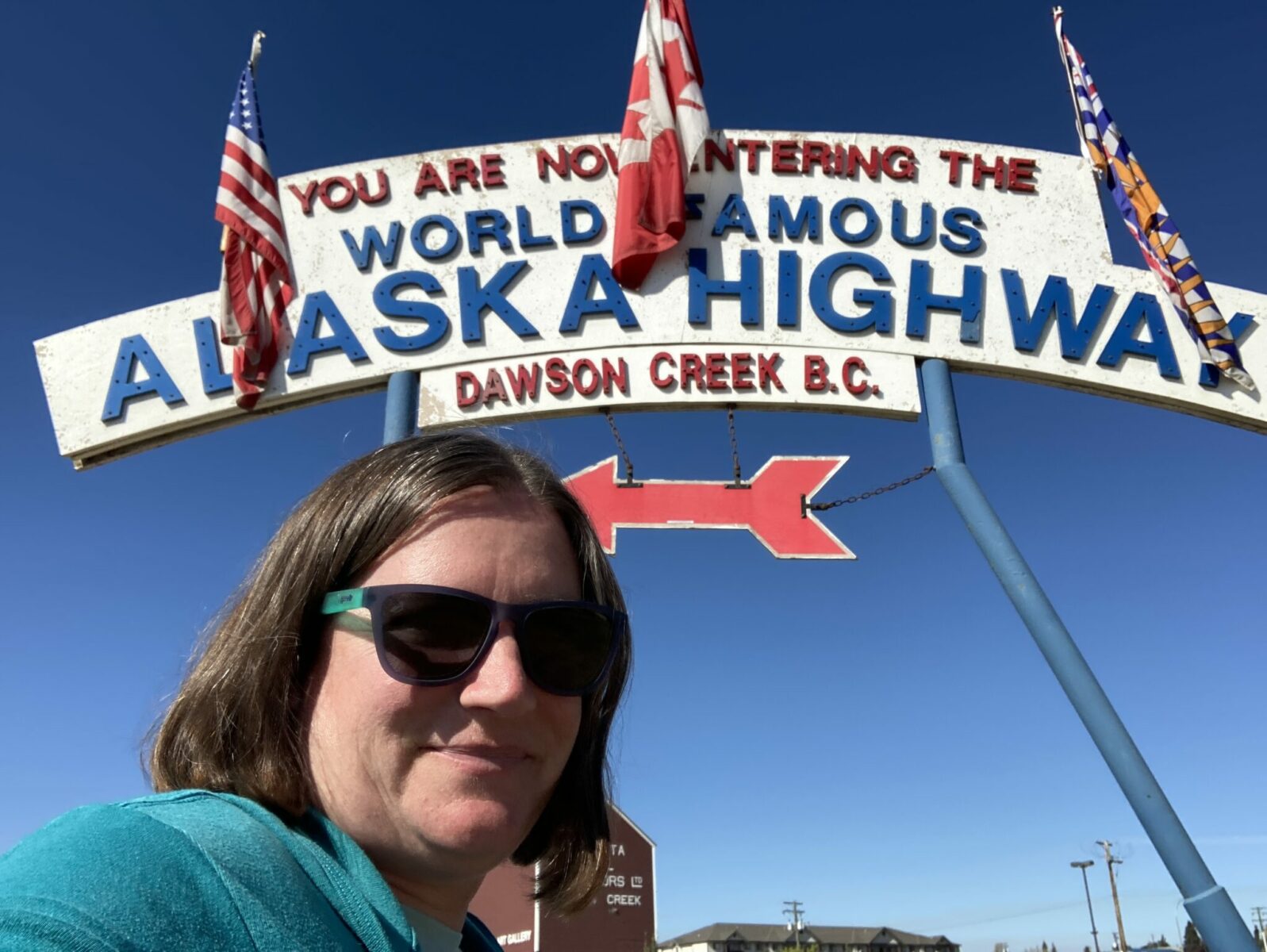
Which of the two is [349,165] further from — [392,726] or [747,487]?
[392,726]

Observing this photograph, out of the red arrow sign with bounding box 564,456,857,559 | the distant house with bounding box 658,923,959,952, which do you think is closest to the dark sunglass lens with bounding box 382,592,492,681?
the red arrow sign with bounding box 564,456,857,559

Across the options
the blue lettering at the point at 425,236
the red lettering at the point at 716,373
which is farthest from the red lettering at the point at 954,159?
the blue lettering at the point at 425,236

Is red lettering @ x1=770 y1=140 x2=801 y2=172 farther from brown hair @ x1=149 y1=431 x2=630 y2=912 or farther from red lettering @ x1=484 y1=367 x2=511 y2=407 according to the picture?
brown hair @ x1=149 y1=431 x2=630 y2=912

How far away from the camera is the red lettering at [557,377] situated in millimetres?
5629

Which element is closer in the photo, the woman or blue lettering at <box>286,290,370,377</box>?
the woman

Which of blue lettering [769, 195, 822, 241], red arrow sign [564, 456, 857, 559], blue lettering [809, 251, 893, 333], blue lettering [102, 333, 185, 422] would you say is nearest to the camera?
red arrow sign [564, 456, 857, 559]

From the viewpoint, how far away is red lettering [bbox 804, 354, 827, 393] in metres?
5.63

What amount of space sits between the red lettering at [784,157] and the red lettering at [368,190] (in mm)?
2744

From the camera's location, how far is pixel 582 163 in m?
6.31

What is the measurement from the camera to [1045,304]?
5887 mm

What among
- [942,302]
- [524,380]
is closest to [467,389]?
[524,380]

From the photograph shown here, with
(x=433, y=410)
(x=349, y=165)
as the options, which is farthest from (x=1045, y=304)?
(x=349, y=165)

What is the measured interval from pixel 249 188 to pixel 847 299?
4.04m

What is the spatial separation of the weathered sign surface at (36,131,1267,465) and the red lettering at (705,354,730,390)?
0.02 metres
